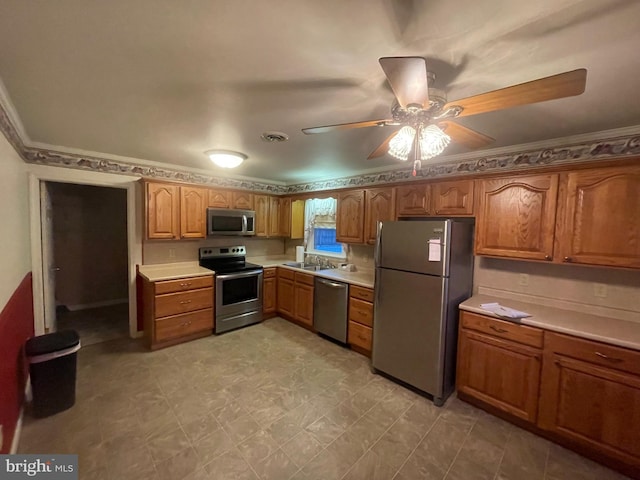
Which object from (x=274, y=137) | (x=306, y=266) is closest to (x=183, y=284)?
(x=306, y=266)

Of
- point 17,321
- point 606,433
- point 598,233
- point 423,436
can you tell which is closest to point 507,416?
point 606,433

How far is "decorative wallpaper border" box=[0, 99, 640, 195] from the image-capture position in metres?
2.05

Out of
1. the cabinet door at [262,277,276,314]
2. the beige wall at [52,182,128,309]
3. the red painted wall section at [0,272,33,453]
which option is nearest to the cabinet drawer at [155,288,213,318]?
the cabinet door at [262,277,276,314]

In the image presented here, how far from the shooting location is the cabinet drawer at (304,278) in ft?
12.4

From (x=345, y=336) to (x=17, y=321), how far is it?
2.98 m

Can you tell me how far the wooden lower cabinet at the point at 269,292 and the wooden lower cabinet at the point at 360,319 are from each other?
58.7 inches

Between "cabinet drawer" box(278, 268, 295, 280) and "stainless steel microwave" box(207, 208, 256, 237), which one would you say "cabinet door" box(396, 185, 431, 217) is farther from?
"stainless steel microwave" box(207, 208, 256, 237)

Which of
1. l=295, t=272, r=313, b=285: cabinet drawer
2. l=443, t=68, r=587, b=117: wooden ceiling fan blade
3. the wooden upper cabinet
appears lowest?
l=295, t=272, r=313, b=285: cabinet drawer

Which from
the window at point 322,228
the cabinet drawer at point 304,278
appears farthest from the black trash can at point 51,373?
the window at point 322,228

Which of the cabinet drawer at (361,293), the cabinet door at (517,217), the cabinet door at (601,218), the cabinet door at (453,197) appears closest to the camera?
the cabinet door at (601,218)

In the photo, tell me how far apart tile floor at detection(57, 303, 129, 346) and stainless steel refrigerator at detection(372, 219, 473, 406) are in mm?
3440

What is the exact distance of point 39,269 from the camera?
2.88 meters

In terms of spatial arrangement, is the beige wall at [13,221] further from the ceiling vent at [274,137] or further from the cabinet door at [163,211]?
the ceiling vent at [274,137]

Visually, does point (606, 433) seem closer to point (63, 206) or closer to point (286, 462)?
point (286, 462)
